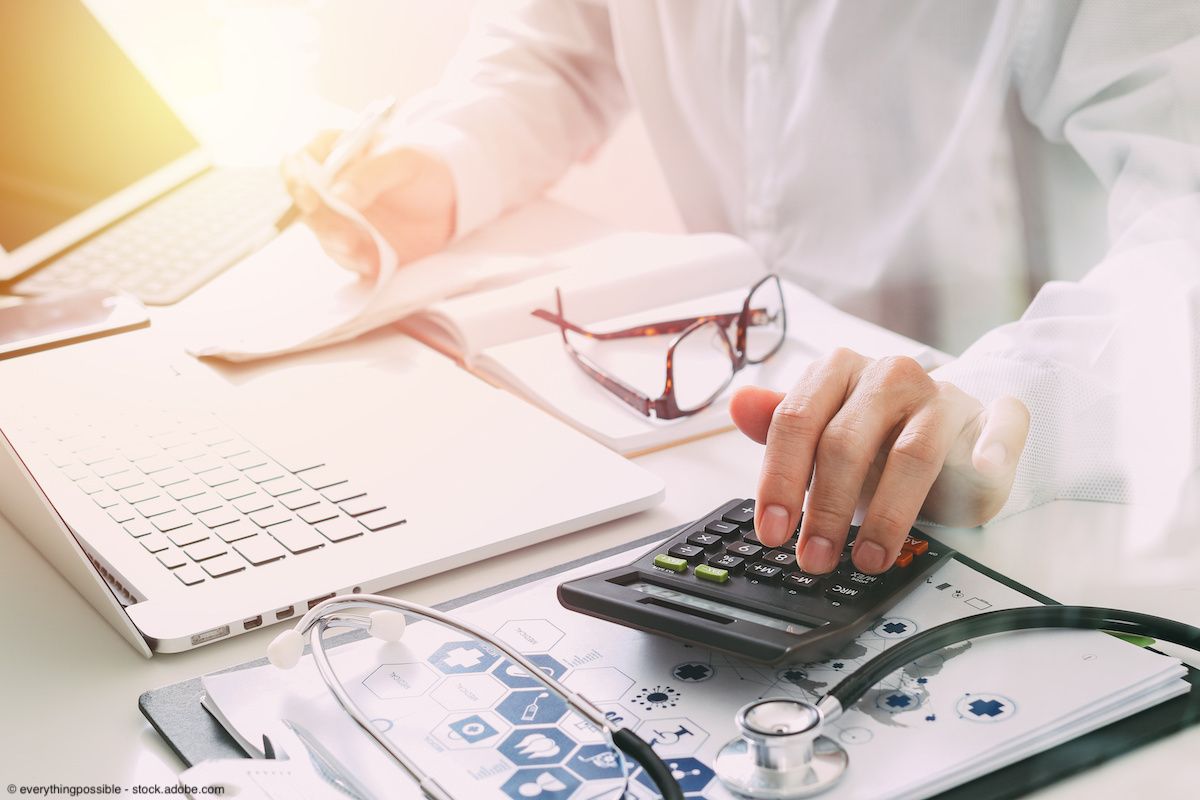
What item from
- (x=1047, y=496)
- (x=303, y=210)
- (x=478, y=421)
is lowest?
(x=1047, y=496)

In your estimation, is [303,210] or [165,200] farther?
[165,200]

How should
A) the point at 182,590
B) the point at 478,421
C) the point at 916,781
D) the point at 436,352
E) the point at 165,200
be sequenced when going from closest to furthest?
the point at 916,781, the point at 182,590, the point at 478,421, the point at 436,352, the point at 165,200

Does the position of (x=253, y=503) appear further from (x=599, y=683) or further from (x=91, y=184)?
(x=91, y=184)

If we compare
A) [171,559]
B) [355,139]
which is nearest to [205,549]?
[171,559]

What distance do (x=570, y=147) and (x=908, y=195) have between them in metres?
0.37

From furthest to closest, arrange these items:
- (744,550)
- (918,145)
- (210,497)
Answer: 1. (918,145)
2. (210,497)
3. (744,550)

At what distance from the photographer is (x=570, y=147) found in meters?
1.07

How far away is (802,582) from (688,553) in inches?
1.8

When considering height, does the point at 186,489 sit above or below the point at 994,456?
above

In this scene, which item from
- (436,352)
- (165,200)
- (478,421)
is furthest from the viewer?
(165,200)

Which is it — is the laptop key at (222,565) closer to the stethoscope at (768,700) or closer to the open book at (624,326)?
the stethoscope at (768,700)

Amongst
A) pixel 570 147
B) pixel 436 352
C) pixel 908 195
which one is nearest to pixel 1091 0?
pixel 908 195

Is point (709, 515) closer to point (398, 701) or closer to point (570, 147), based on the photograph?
point (398, 701)

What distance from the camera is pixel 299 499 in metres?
0.51
